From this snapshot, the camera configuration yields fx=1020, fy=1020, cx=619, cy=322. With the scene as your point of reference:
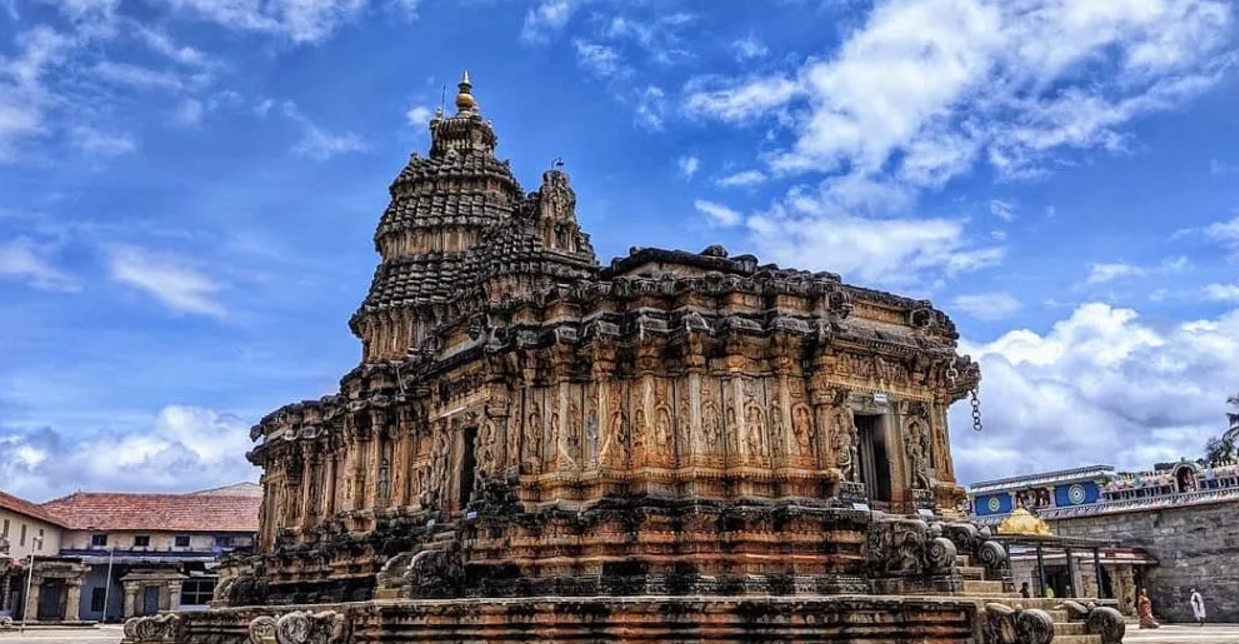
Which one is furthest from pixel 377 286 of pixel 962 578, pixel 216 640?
pixel 962 578

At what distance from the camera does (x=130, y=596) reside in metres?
57.8

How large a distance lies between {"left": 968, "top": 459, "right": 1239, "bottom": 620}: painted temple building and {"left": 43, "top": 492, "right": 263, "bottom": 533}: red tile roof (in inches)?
1820

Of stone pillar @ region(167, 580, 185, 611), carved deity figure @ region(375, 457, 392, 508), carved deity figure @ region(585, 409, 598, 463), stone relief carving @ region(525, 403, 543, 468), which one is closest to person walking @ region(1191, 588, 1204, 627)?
carved deity figure @ region(585, 409, 598, 463)

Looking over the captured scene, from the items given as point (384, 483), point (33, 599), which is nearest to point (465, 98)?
point (384, 483)

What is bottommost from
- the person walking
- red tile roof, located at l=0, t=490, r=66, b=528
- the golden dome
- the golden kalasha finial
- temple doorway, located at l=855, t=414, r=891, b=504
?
the person walking

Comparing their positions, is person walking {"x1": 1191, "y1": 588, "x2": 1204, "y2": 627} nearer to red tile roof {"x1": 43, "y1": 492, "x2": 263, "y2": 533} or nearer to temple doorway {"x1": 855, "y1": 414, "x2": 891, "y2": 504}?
temple doorway {"x1": 855, "y1": 414, "x2": 891, "y2": 504}

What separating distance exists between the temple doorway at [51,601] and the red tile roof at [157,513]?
5937 millimetres

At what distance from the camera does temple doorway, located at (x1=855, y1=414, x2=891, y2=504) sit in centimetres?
1994

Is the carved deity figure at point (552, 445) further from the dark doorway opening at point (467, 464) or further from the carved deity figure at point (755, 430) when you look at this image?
the carved deity figure at point (755, 430)

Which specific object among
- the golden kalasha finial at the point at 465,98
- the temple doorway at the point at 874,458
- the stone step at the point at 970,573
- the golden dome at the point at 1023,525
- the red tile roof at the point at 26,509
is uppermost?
the golden kalasha finial at the point at 465,98

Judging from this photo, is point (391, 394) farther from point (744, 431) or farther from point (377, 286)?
point (744, 431)

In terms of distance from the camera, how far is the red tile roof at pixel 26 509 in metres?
54.5

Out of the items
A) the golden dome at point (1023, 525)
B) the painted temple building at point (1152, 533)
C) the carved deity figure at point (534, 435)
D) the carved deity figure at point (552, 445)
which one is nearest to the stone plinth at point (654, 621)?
the carved deity figure at point (552, 445)

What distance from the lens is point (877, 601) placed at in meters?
13.9
